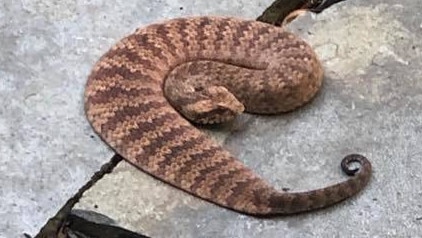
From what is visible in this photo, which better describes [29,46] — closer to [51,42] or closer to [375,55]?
[51,42]

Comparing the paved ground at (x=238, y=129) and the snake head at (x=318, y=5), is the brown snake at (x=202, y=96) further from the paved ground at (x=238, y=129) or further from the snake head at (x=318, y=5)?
the snake head at (x=318, y=5)

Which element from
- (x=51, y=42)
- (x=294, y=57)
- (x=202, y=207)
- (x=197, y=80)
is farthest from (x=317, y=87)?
(x=51, y=42)

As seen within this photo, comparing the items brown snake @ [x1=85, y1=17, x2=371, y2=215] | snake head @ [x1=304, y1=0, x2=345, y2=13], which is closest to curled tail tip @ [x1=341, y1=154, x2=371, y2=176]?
brown snake @ [x1=85, y1=17, x2=371, y2=215]

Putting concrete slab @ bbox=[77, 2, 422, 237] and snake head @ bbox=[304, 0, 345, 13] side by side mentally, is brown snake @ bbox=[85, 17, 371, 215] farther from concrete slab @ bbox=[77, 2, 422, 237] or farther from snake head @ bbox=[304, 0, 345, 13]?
snake head @ bbox=[304, 0, 345, 13]

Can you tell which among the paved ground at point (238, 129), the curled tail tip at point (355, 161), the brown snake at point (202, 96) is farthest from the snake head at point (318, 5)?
the curled tail tip at point (355, 161)

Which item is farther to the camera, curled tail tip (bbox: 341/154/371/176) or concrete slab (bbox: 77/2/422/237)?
curled tail tip (bbox: 341/154/371/176)

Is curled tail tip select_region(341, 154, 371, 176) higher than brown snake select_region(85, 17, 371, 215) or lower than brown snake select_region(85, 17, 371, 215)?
lower

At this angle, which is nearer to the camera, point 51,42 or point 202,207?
point 202,207

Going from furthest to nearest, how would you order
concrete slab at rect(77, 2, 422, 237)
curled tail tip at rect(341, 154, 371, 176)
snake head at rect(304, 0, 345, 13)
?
snake head at rect(304, 0, 345, 13) → curled tail tip at rect(341, 154, 371, 176) → concrete slab at rect(77, 2, 422, 237)

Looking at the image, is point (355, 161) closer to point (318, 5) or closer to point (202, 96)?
point (202, 96)
